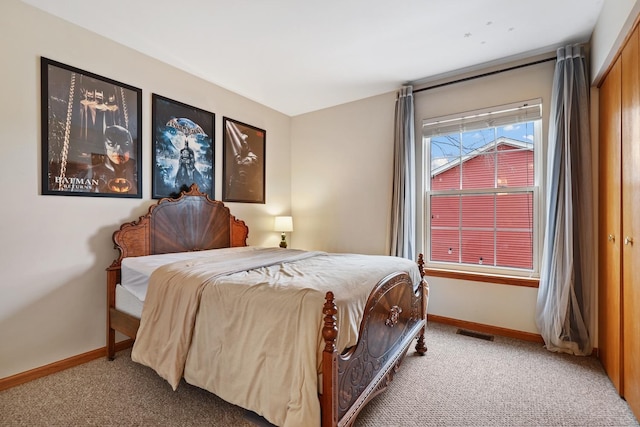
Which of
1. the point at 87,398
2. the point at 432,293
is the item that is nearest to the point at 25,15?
the point at 87,398

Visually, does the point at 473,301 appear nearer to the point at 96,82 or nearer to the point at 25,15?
the point at 96,82

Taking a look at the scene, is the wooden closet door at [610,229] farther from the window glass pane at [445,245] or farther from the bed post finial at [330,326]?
the bed post finial at [330,326]

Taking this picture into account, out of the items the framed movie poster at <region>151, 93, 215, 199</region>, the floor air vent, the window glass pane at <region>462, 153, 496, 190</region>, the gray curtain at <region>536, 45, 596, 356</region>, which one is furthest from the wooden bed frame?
the window glass pane at <region>462, 153, 496, 190</region>

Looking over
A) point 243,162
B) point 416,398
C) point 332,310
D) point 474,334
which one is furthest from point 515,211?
point 243,162

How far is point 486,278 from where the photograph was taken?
118 inches

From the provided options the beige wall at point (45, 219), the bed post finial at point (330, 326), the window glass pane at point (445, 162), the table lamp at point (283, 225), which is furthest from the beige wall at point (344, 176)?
the bed post finial at point (330, 326)

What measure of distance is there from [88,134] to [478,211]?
12.4 feet

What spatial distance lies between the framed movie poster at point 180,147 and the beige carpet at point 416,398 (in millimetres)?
1635

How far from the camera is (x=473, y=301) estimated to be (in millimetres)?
3074

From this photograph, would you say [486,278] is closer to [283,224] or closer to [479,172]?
[479,172]

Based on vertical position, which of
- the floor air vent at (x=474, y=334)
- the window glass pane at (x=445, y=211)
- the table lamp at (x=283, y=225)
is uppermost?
the window glass pane at (x=445, y=211)

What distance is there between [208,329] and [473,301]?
105 inches

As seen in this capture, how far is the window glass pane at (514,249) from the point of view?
2.91 m

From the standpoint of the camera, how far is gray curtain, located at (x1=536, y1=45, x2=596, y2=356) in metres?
2.47
